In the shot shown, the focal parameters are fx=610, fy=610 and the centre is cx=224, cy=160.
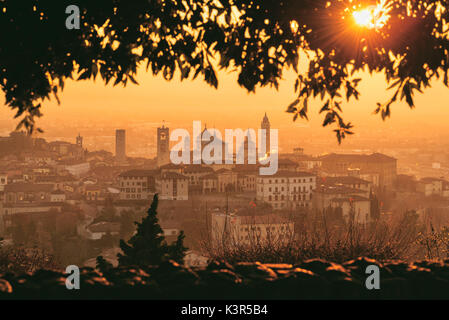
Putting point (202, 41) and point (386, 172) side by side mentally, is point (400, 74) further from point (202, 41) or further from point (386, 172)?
point (386, 172)

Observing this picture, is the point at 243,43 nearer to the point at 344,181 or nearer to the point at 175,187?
the point at 175,187

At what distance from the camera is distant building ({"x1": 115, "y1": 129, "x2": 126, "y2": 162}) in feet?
245

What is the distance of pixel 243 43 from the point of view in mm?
3291

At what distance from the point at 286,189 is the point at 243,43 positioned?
4635cm

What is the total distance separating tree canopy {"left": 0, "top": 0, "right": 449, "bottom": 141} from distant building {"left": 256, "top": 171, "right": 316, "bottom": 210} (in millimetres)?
44151

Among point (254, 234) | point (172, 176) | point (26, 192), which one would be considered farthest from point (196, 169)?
point (254, 234)

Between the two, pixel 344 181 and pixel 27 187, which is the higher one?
pixel 344 181

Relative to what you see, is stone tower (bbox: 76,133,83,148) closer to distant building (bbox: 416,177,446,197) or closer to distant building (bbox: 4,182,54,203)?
distant building (bbox: 4,182,54,203)

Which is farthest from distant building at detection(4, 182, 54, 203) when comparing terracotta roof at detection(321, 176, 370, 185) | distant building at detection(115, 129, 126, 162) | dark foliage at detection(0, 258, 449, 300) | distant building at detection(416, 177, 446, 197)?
dark foliage at detection(0, 258, 449, 300)

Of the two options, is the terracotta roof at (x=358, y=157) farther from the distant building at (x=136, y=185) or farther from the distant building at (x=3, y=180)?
the distant building at (x=3, y=180)

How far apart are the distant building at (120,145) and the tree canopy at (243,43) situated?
7202cm

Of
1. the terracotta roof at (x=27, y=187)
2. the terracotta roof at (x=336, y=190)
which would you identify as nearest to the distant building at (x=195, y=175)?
the terracotta roof at (x=336, y=190)

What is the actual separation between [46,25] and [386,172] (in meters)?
60.0

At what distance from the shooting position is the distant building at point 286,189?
48.3 meters
